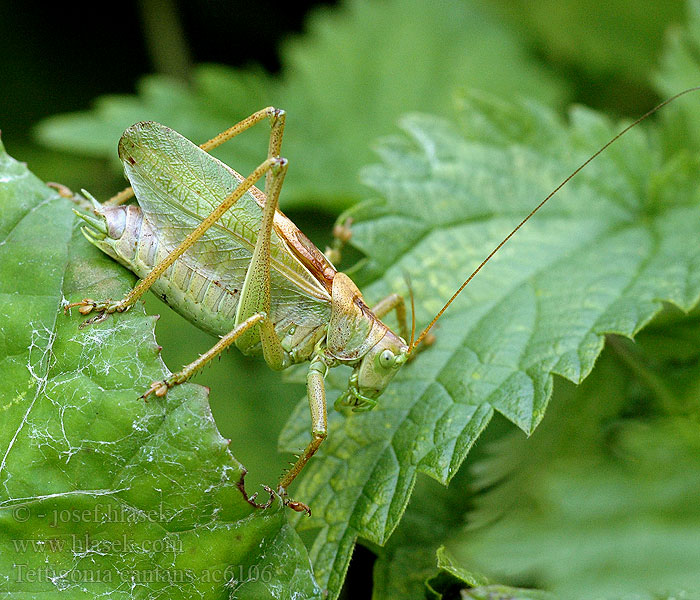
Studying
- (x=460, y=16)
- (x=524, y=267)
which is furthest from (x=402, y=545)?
(x=460, y=16)

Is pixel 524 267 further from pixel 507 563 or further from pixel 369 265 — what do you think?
pixel 507 563

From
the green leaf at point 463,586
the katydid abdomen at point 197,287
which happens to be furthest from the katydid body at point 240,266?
the green leaf at point 463,586

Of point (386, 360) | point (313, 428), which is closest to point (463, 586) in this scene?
point (313, 428)

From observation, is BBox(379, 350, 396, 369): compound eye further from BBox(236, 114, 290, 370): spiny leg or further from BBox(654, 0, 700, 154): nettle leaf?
BBox(654, 0, 700, 154): nettle leaf

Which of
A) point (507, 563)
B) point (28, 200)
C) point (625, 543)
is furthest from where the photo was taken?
point (28, 200)

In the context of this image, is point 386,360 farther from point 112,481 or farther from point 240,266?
point 112,481
